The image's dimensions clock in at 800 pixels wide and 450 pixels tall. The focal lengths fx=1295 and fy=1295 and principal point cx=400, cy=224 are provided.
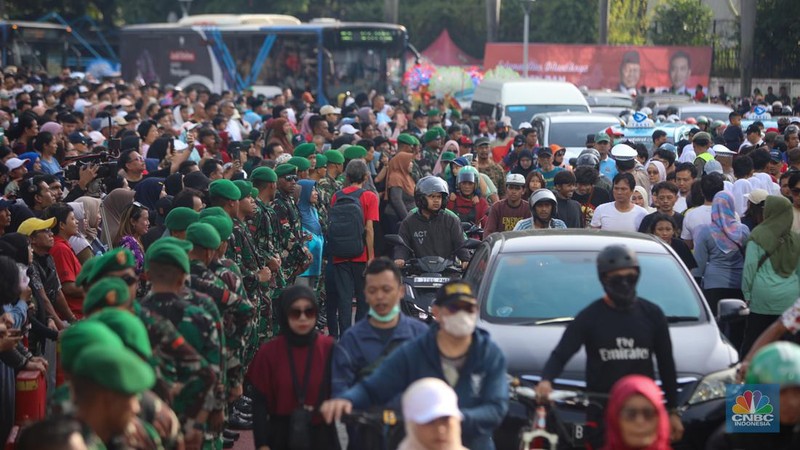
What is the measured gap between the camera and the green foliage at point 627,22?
50.0 m

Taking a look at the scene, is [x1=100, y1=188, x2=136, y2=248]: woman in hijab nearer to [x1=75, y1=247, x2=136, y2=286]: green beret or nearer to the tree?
[x1=75, y1=247, x2=136, y2=286]: green beret

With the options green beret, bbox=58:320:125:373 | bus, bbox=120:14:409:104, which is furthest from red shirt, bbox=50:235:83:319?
bus, bbox=120:14:409:104

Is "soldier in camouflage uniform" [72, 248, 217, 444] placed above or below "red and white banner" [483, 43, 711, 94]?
above

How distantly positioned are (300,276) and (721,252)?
404 centimetres

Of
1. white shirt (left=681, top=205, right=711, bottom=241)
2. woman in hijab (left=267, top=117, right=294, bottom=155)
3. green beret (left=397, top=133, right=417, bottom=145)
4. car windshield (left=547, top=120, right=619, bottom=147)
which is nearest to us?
white shirt (left=681, top=205, right=711, bottom=241)

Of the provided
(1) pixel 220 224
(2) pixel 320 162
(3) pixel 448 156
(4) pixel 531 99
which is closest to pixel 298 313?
(1) pixel 220 224

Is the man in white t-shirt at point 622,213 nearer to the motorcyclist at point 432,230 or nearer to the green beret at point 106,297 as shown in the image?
the motorcyclist at point 432,230

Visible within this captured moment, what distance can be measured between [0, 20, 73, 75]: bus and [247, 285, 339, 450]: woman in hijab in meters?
36.6

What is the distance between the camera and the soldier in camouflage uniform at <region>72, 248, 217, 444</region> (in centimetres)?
612

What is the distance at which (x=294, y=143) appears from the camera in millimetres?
20531

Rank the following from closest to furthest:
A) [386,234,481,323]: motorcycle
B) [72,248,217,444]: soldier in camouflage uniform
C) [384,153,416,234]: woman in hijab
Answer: [72,248,217,444]: soldier in camouflage uniform → [386,234,481,323]: motorcycle → [384,153,416,234]: woman in hijab

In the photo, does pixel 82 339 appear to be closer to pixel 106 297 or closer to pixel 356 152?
pixel 106 297

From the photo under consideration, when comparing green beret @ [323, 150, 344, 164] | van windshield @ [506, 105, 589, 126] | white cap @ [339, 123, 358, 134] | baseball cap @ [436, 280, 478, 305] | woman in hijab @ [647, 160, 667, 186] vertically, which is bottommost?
van windshield @ [506, 105, 589, 126]

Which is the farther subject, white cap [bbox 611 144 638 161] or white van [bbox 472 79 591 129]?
white van [bbox 472 79 591 129]
